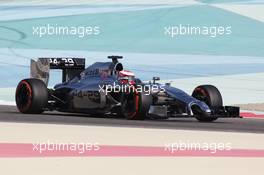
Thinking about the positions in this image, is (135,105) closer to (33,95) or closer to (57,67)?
(33,95)

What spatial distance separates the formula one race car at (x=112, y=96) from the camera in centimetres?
1870

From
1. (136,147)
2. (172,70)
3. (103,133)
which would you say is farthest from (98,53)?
(136,147)

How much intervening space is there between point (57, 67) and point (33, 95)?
1907mm

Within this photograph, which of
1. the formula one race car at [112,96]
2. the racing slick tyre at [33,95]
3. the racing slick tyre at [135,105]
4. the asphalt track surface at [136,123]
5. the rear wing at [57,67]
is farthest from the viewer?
the rear wing at [57,67]

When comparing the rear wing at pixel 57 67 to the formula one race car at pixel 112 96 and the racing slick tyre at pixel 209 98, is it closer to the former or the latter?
the formula one race car at pixel 112 96

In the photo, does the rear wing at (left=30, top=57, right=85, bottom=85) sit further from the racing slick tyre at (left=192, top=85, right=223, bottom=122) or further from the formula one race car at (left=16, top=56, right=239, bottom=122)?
the racing slick tyre at (left=192, top=85, right=223, bottom=122)

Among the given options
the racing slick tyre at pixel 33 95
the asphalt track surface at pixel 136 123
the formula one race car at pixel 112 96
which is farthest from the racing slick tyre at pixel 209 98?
the racing slick tyre at pixel 33 95

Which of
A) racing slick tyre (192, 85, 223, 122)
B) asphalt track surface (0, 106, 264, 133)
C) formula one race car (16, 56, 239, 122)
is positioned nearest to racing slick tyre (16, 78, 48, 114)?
formula one race car (16, 56, 239, 122)

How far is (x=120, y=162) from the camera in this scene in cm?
1070

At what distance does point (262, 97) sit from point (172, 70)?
6392 millimetres

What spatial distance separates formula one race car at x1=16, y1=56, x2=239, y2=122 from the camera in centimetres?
1870

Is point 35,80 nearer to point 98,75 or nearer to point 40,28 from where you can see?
point 98,75

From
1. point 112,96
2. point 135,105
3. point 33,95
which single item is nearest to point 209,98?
point 135,105

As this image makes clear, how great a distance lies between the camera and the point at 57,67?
72.3ft
